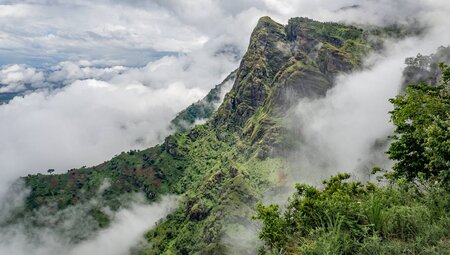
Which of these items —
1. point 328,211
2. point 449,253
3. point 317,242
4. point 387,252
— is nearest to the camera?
point 449,253

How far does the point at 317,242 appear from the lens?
12.5 meters

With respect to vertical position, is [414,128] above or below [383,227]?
above

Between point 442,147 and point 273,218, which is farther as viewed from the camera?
point 273,218

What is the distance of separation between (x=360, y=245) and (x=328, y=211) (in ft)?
7.00

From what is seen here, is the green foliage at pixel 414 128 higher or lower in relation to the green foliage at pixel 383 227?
higher

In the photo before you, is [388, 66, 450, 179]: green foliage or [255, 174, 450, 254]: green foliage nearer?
[255, 174, 450, 254]: green foliage

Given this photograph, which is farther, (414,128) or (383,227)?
(414,128)

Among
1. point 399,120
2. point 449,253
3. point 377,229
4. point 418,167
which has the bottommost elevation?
point 449,253

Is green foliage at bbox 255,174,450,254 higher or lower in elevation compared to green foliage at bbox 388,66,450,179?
lower

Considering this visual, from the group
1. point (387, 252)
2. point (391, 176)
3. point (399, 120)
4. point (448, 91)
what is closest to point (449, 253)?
point (387, 252)

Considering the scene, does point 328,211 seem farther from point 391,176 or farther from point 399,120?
point 391,176

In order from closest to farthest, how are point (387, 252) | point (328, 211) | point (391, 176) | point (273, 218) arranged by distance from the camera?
point (387, 252), point (328, 211), point (273, 218), point (391, 176)

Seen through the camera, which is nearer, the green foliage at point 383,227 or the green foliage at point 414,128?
the green foliage at point 383,227

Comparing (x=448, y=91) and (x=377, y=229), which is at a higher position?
(x=448, y=91)
